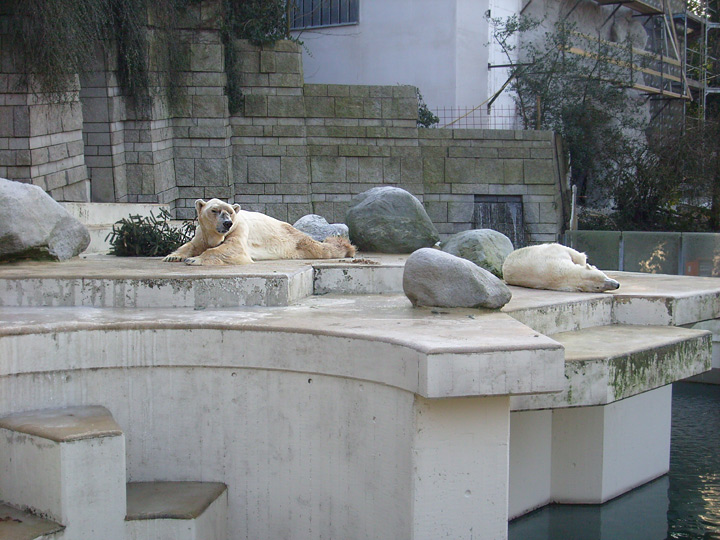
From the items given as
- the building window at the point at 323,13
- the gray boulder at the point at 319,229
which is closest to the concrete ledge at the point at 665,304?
the gray boulder at the point at 319,229

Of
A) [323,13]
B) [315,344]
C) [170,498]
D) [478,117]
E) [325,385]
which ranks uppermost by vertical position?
[323,13]

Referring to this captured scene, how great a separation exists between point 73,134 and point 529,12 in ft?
36.3

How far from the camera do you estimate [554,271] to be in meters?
6.67

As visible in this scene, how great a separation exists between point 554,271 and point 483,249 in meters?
1.09

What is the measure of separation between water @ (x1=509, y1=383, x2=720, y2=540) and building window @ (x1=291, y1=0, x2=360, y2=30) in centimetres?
1259

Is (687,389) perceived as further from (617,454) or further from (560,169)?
(560,169)

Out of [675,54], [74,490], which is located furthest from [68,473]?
[675,54]

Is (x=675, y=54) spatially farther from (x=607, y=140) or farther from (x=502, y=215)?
(x=502, y=215)

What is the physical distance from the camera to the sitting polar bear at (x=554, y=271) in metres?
6.54

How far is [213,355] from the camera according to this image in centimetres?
463

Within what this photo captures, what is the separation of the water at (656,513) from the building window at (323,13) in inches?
496

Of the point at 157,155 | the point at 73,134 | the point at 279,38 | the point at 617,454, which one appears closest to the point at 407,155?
the point at 279,38

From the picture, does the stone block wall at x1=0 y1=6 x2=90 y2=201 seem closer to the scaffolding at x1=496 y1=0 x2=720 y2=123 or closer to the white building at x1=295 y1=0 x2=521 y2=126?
the white building at x1=295 y1=0 x2=521 y2=126

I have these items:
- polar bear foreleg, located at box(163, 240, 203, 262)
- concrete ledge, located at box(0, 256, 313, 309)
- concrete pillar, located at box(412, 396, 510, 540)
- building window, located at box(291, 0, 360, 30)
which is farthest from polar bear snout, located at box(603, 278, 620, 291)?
building window, located at box(291, 0, 360, 30)
